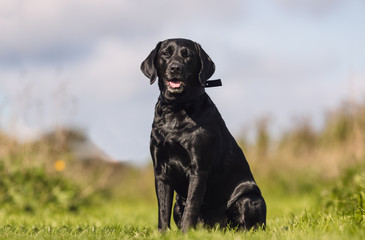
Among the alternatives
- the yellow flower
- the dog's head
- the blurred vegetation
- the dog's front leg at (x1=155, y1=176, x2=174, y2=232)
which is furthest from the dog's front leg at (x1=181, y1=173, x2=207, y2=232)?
the yellow flower

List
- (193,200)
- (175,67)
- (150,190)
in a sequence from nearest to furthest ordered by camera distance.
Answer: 1. (193,200)
2. (175,67)
3. (150,190)

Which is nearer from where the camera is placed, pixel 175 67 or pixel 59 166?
pixel 175 67

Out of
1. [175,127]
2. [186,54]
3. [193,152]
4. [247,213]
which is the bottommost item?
[247,213]

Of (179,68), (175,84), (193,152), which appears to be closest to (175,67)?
(179,68)

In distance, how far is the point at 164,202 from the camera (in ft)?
14.1

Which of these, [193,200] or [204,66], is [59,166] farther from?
[193,200]

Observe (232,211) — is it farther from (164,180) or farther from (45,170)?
(45,170)

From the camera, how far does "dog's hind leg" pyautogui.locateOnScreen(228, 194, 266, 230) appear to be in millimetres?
4555

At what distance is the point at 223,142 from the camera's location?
4.52 m

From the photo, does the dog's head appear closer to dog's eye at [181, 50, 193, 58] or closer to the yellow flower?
dog's eye at [181, 50, 193, 58]

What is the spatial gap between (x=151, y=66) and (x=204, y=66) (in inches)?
18.8

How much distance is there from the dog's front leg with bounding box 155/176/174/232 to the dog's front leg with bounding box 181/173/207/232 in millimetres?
217

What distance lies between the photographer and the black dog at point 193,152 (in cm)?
420

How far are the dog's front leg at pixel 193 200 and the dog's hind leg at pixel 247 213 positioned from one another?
56 cm
